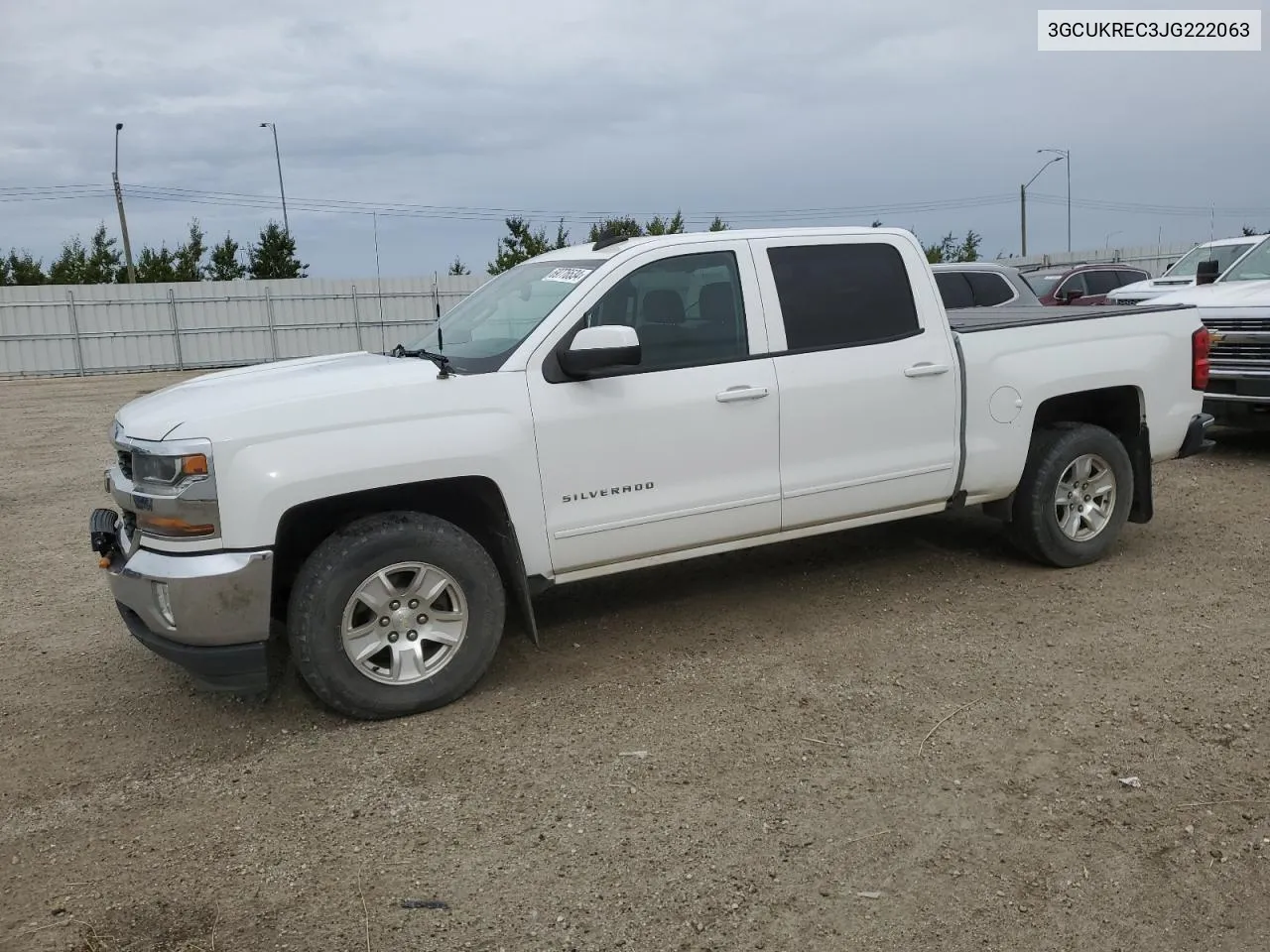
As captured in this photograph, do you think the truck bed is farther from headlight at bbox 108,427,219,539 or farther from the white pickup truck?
headlight at bbox 108,427,219,539

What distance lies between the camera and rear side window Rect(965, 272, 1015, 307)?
11891 mm

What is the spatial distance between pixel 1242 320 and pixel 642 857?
8.07 metres

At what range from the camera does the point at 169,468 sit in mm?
4066

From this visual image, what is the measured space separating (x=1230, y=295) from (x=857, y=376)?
6233 millimetres

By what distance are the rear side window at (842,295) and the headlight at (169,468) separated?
8.85ft

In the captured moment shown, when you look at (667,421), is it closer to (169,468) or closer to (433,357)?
(433,357)

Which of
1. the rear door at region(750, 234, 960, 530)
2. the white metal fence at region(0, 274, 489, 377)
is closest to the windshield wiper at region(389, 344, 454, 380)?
the rear door at region(750, 234, 960, 530)

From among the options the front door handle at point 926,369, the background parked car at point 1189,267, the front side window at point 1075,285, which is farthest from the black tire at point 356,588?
the front side window at point 1075,285

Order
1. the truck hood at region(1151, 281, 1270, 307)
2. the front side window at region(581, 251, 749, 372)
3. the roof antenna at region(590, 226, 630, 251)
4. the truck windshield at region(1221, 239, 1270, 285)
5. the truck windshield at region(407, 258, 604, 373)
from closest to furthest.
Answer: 1. the truck windshield at region(407, 258, 604, 373)
2. the front side window at region(581, 251, 749, 372)
3. the roof antenna at region(590, 226, 630, 251)
4. the truck hood at region(1151, 281, 1270, 307)
5. the truck windshield at region(1221, 239, 1270, 285)

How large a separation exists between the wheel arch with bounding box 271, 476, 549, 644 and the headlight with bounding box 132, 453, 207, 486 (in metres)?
0.42

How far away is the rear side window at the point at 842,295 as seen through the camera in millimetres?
5262

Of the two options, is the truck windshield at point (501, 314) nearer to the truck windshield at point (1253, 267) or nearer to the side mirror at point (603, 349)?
the side mirror at point (603, 349)

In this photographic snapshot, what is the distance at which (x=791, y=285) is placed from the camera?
528 centimetres

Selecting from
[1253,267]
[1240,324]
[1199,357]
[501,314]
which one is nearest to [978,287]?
[1253,267]
